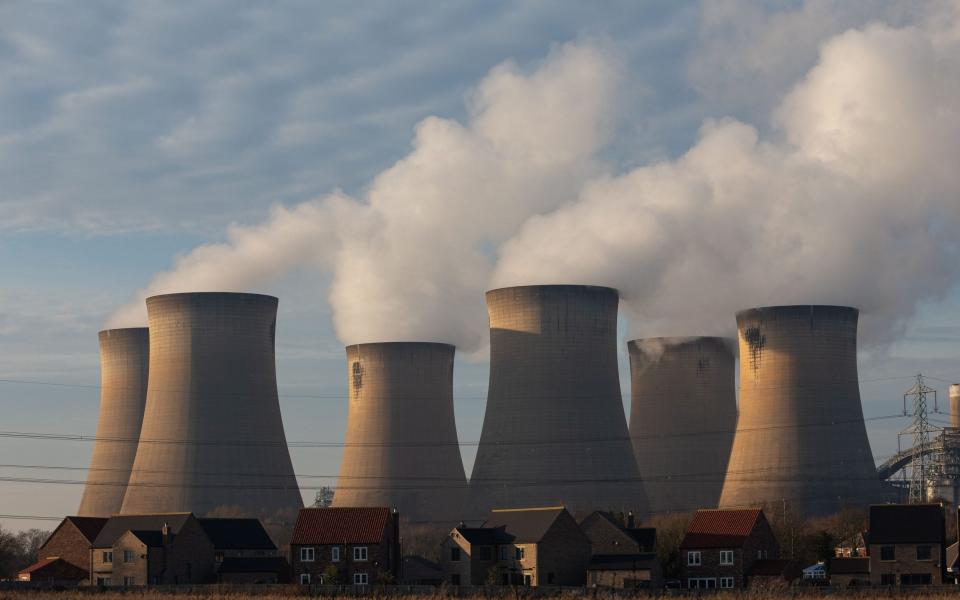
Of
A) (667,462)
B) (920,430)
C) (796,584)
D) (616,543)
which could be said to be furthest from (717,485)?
(796,584)

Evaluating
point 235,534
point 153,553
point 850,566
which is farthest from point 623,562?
point 153,553

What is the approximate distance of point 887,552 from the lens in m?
31.2

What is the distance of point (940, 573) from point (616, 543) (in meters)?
6.90

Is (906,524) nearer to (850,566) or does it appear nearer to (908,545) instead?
(908,545)

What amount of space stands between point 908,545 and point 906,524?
43cm

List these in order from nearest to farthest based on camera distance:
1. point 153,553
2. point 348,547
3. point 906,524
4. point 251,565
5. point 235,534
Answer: point 348,547 < point 906,524 < point 153,553 < point 251,565 < point 235,534

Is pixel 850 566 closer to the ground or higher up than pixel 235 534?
closer to the ground

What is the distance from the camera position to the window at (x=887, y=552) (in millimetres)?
31172

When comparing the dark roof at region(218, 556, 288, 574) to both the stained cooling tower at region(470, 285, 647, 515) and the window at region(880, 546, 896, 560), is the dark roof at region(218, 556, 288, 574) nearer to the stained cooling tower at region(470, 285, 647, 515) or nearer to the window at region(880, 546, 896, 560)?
the stained cooling tower at region(470, 285, 647, 515)

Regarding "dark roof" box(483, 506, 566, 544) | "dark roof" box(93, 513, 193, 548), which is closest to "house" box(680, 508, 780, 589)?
"dark roof" box(483, 506, 566, 544)

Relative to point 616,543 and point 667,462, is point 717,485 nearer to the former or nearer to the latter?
point 667,462

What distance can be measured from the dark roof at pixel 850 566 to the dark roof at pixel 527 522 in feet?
18.9

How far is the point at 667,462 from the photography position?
51.8m

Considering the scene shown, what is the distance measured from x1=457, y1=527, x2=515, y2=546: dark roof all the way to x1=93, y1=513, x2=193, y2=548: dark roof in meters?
6.07
